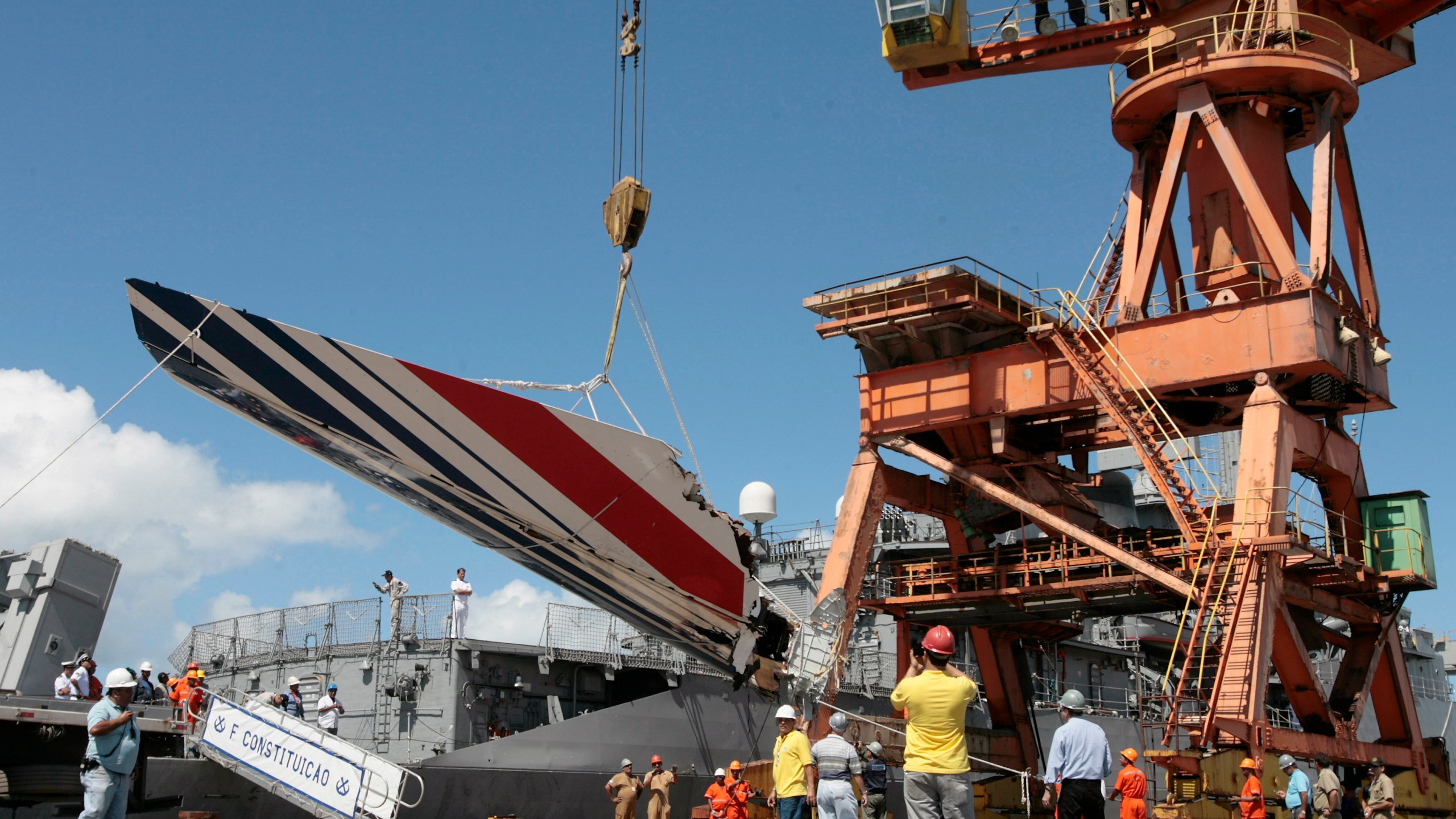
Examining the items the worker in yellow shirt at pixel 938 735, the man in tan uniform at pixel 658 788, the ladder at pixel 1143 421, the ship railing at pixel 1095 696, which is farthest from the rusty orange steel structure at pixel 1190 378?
the worker in yellow shirt at pixel 938 735

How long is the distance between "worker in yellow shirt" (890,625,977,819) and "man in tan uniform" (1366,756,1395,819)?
911 cm

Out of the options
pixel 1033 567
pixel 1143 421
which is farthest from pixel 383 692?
pixel 1143 421

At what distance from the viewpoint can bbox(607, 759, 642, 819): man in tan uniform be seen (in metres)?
17.0

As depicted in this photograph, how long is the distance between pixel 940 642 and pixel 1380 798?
965cm

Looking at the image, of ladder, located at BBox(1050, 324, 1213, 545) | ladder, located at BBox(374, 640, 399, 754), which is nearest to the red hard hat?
ladder, located at BBox(1050, 324, 1213, 545)

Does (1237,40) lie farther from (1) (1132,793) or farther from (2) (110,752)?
(2) (110,752)

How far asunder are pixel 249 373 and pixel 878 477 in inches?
512

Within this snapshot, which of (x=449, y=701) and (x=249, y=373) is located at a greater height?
(x=249, y=373)

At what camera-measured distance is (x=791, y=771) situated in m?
11.0

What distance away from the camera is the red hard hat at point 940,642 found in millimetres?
7402

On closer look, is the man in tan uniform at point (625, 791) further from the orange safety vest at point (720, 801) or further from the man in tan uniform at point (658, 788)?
the orange safety vest at point (720, 801)

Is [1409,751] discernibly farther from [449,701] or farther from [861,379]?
[449,701]

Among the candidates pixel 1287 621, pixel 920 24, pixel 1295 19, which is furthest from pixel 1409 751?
pixel 920 24

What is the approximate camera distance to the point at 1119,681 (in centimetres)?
3725
